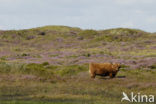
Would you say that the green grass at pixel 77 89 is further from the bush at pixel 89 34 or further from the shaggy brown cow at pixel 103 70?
the bush at pixel 89 34

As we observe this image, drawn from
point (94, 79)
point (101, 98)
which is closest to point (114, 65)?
point (94, 79)

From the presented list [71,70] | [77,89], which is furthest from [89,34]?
[77,89]

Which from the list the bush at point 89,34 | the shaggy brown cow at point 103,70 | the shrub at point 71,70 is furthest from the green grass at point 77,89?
the bush at point 89,34

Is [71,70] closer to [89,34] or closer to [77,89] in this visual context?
[77,89]

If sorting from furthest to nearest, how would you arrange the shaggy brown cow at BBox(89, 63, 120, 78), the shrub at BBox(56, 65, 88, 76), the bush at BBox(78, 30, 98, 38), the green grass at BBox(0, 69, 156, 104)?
the bush at BBox(78, 30, 98, 38), the shrub at BBox(56, 65, 88, 76), the shaggy brown cow at BBox(89, 63, 120, 78), the green grass at BBox(0, 69, 156, 104)

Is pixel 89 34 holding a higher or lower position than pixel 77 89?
higher

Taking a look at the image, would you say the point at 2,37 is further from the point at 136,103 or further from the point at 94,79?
the point at 136,103

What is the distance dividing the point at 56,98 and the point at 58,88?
4754 mm

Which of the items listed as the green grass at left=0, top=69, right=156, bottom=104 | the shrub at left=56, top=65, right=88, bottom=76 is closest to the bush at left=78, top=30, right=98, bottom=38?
the shrub at left=56, top=65, right=88, bottom=76

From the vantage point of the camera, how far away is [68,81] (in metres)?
30.0

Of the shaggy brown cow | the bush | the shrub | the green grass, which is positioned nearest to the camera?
the green grass

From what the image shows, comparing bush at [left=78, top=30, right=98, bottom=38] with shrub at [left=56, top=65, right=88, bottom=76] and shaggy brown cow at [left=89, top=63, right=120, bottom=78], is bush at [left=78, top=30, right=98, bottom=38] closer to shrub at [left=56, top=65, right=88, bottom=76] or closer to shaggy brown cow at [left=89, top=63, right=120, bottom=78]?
shrub at [left=56, top=65, right=88, bottom=76]

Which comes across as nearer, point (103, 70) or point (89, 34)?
point (103, 70)

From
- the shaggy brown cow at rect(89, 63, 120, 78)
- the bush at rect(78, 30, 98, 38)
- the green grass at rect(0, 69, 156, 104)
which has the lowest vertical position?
the green grass at rect(0, 69, 156, 104)
